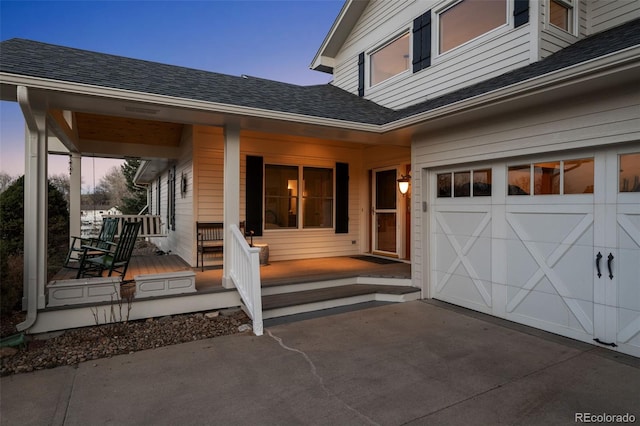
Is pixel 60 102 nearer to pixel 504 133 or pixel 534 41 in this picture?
pixel 504 133

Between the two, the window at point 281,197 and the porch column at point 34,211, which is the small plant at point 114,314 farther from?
the window at point 281,197

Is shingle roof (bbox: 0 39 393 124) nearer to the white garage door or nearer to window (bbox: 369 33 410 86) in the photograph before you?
window (bbox: 369 33 410 86)

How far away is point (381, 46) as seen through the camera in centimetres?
744

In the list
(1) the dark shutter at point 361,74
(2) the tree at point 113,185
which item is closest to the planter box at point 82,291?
(1) the dark shutter at point 361,74

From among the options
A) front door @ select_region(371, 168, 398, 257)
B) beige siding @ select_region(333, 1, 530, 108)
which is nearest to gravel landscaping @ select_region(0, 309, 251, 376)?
front door @ select_region(371, 168, 398, 257)

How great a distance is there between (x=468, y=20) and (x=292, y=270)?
16.7ft

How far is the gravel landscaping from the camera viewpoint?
3.24m

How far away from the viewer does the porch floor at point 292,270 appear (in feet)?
17.4

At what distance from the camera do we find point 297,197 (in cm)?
757

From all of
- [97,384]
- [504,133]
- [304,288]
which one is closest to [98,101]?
[97,384]

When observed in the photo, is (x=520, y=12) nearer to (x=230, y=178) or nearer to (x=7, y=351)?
(x=230, y=178)

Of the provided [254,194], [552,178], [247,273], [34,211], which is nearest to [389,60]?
[254,194]

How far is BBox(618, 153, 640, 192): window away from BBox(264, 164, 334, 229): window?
17.5 ft

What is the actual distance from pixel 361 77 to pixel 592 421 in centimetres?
736
